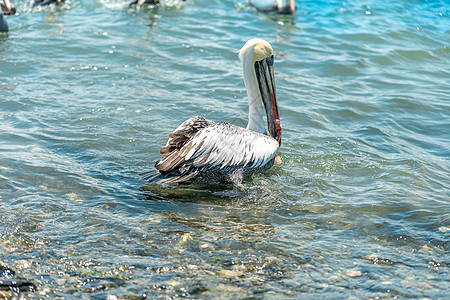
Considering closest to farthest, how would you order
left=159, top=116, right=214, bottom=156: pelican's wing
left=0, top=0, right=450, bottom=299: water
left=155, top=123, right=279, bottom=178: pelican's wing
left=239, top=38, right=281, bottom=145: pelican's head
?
1. left=0, top=0, right=450, bottom=299: water
2. left=155, top=123, right=279, bottom=178: pelican's wing
3. left=159, top=116, right=214, bottom=156: pelican's wing
4. left=239, top=38, right=281, bottom=145: pelican's head

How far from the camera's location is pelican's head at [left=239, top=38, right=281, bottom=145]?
545cm

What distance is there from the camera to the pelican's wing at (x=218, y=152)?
4.75 m

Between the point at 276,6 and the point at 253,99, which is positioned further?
the point at 276,6

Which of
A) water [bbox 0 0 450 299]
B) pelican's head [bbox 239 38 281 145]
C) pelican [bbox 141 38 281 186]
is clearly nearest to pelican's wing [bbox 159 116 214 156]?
pelican [bbox 141 38 281 186]

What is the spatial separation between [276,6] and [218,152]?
8.29 meters

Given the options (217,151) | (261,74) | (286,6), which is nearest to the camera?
(217,151)

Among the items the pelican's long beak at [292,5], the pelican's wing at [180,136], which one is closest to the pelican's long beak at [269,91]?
the pelican's wing at [180,136]

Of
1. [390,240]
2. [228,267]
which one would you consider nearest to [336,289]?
[228,267]

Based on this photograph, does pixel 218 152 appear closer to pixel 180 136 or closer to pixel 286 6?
pixel 180 136

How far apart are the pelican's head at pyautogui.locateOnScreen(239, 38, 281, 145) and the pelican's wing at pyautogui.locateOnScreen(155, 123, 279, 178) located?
580mm

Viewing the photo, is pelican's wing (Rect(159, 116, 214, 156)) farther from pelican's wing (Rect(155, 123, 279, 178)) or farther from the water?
the water

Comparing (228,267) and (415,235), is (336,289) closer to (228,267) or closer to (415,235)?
(228,267)

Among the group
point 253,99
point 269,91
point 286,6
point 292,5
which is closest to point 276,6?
point 286,6

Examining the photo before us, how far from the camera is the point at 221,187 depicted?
17.1ft
